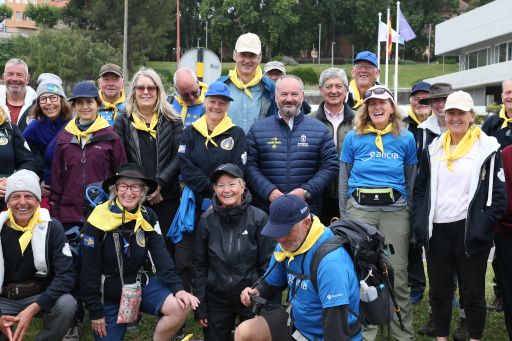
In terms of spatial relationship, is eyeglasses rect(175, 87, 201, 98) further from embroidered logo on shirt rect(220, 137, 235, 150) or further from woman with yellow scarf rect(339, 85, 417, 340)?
woman with yellow scarf rect(339, 85, 417, 340)

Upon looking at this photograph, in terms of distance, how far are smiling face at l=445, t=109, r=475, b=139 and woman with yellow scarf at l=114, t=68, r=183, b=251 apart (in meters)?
2.65

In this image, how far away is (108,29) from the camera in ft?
177

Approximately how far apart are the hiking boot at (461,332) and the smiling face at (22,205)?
4129 millimetres

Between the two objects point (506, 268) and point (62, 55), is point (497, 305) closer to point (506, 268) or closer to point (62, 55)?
point (506, 268)

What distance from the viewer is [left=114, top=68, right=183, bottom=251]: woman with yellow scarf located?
6.13 m

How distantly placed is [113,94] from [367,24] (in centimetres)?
7667

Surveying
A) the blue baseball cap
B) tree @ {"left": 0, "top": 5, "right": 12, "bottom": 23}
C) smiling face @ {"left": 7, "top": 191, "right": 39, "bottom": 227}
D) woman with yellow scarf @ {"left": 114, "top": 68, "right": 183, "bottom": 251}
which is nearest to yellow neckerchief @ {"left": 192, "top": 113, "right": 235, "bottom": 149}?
the blue baseball cap

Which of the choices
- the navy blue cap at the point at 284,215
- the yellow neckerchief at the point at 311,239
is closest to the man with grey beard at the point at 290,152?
the yellow neckerchief at the point at 311,239

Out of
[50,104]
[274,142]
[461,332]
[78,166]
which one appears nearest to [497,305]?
[461,332]

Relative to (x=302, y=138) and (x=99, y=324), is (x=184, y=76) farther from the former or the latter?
(x=99, y=324)

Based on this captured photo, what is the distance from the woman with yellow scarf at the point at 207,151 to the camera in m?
5.80

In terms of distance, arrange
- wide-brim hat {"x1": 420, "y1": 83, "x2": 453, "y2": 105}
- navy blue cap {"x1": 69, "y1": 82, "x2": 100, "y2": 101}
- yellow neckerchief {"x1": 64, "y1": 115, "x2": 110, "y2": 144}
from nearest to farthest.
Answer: yellow neckerchief {"x1": 64, "y1": 115, "x2": 110, "y2": 144}, navy blue cap {"x1": 69, "y1": 82, "x2": 100, "y2": 101}, wide-brim hat {"x1": 420, "y1": 83, "x2": 453, "y2": 105}

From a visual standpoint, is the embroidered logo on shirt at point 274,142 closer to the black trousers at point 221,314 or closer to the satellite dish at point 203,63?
the black trousers at point 221,314

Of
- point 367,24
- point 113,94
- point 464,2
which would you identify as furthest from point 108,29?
point 464,2
